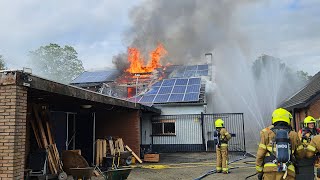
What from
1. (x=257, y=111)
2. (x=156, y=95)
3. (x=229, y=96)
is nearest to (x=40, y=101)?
(x=156, y=95)

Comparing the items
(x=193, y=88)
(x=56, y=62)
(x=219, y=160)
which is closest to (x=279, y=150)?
(x=219, y=160)

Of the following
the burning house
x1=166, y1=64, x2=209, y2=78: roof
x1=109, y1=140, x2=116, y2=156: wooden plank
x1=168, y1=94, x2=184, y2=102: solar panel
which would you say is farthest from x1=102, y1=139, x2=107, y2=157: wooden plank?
x1=166, y1=64, x2=209, y2=78: roof

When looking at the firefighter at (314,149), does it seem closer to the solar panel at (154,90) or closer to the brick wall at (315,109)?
the brick wall at (315,109)

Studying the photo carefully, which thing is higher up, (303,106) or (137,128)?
(303,106)

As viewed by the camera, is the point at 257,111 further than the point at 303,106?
Yes

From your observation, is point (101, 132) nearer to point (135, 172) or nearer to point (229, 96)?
point (135, 172)

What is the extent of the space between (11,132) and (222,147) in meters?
6.83

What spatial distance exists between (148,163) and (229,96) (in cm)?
1440

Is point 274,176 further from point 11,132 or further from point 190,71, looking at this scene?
point 190,71

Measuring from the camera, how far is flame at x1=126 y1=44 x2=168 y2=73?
28156 mm

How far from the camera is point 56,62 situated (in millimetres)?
46094

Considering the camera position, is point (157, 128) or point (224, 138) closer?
A: point (224, 138)

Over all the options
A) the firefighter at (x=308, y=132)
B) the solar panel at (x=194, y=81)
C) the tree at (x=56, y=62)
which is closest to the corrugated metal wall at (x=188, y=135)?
the solar panel at (x=194, y=81)

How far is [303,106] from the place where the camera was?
16172 mm
